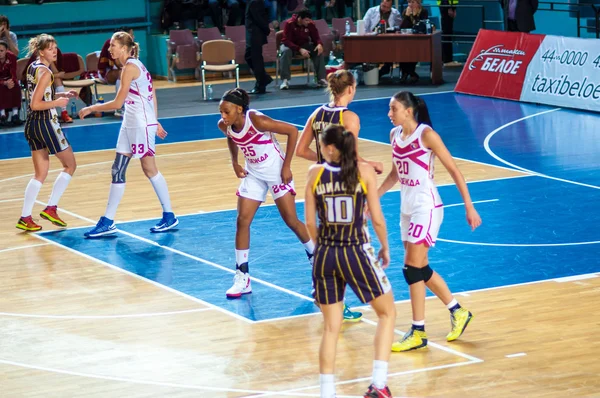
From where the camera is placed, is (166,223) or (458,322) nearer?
(458,322)

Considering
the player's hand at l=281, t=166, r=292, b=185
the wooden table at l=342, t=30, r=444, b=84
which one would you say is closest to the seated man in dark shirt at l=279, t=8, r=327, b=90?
the wooden table at l=342, t=30, r=444, b=84

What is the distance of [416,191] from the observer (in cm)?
724

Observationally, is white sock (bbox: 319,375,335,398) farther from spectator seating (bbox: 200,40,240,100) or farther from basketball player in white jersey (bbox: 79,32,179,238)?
spectator seating (bbox: 200,40,240,100)

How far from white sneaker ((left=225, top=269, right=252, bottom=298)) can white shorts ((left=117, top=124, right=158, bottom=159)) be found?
2527 mm

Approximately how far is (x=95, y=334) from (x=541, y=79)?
481 inches

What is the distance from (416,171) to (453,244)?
312 cm

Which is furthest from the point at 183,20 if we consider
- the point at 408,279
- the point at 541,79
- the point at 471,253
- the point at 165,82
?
the point at 408,279

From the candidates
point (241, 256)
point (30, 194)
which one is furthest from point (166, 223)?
point (241, 256)

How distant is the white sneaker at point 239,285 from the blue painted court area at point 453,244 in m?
0.08

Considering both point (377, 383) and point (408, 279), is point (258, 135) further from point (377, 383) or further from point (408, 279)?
point (377, 383)

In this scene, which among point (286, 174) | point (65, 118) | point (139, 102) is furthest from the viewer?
point (65, 118)

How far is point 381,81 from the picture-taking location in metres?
22.8

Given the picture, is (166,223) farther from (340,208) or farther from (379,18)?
(379,18)

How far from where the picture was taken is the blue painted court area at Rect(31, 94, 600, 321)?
9016 millimetres
